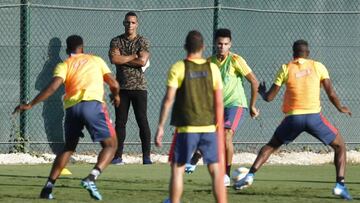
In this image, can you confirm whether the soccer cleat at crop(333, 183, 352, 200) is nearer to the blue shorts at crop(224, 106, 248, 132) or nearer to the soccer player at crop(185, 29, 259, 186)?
the soccer player at crop(185, 29, 259, 186)

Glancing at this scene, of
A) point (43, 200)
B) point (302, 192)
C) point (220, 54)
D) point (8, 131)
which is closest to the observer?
point (43, 200)

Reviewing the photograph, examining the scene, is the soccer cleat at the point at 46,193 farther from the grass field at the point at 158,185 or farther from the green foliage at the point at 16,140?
the green foliage at the point at 16,140

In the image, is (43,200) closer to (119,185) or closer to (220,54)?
(119,185)

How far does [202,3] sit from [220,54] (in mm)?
5621

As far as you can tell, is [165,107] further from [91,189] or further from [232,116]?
[232,116]

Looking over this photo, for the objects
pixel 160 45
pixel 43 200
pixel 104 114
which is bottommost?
pixel 43 200

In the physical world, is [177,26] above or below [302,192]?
above

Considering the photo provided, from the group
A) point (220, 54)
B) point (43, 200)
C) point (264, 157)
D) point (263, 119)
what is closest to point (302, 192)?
point (264, 157)

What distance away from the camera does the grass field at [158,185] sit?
1197 cm

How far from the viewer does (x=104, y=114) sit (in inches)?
473

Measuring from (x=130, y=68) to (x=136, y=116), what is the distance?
32.1 inches

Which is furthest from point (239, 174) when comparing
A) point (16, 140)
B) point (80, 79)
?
point (16, 140)

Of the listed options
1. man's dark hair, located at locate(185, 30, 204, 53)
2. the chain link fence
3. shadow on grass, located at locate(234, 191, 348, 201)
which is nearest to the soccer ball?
shadow on grass, located at locate(234, 191, 348, 201)

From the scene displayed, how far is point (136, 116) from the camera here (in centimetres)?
1738
